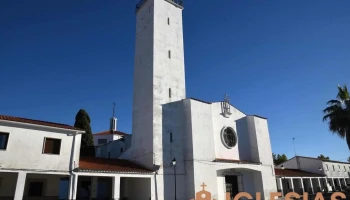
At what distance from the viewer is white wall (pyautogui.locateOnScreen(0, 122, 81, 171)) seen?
14.1 metres

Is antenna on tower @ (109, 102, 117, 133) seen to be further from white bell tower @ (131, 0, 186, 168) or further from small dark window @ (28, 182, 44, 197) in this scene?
small dark window @ (28, 182, 44, 197)

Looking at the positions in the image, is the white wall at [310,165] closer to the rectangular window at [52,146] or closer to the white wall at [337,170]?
the white wall at [337,170]

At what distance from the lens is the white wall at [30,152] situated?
554 inches

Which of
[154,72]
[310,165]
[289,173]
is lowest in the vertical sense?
[289,173]

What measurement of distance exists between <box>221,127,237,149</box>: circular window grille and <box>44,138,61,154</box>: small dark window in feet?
46.1

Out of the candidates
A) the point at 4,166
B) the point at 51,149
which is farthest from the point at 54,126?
the point at 4,166

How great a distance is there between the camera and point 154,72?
2233cm

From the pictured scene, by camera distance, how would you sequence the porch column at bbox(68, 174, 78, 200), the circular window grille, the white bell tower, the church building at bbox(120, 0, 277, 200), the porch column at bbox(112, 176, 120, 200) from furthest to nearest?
1. the circular window grille
2. the white bell tower
3. the church building at bbox(120, 0, 277, 200)
4. the porch column at bbox(112, 176, 120, 200)
5. the porch column at bbox(68, 174, 78, 200)

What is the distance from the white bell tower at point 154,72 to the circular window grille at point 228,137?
5.27 meters

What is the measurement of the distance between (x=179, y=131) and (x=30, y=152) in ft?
37.3

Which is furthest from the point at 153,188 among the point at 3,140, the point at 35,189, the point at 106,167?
the point at 3,140

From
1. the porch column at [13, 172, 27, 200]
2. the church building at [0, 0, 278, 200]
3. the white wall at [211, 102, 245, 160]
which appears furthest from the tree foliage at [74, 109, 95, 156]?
the white wall at [211, 102, 245, 160]

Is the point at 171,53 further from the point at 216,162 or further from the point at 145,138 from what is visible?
the point at 216,162

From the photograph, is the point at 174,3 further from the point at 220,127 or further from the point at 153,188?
the point at 153,188
